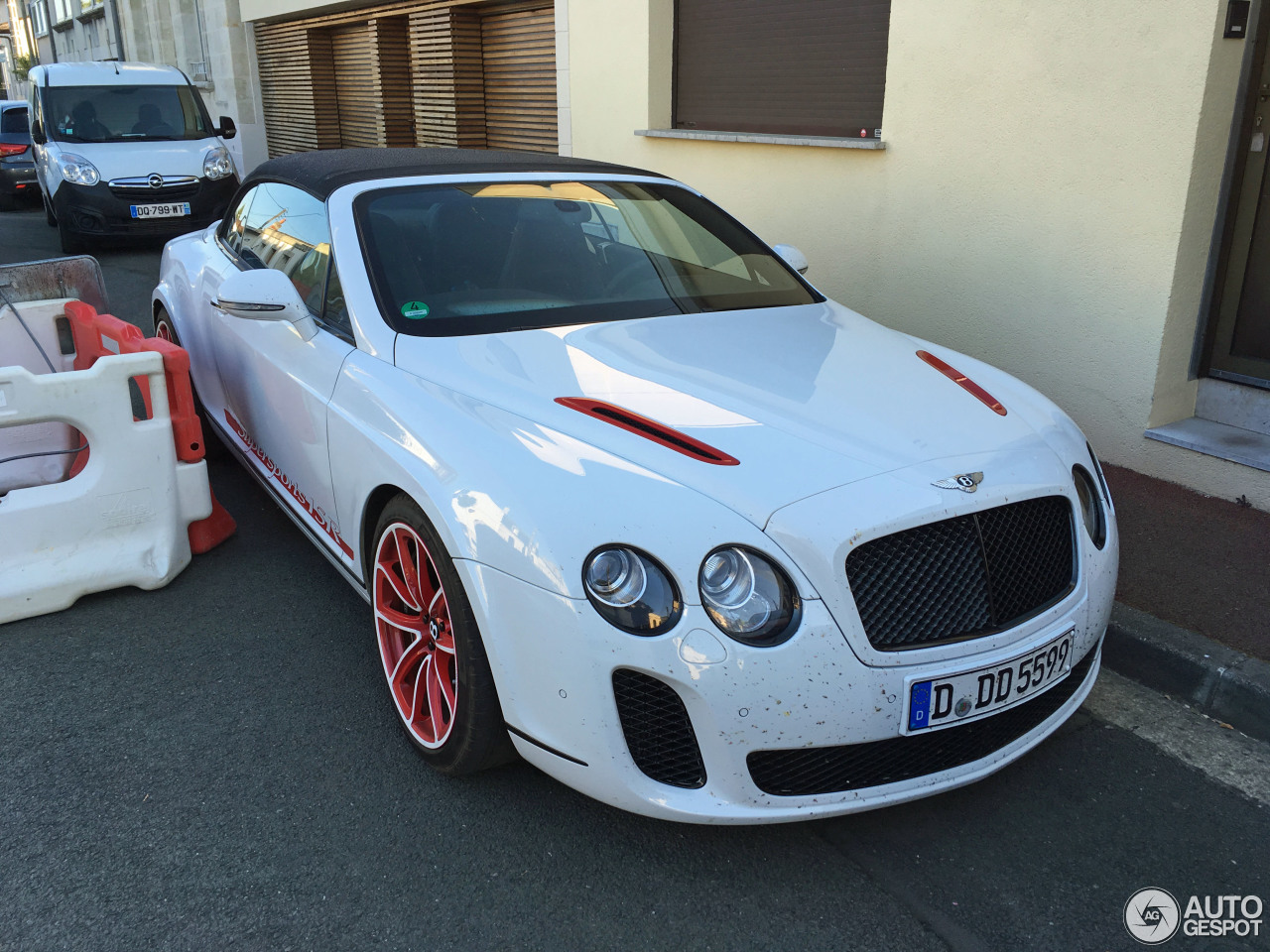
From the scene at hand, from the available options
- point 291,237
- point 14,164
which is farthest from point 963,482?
point 14,164

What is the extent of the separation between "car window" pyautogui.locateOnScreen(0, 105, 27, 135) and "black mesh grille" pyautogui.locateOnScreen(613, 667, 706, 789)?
1889 centimetres

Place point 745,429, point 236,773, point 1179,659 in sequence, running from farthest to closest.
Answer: point 1179,659
point 236,773
point 745,429

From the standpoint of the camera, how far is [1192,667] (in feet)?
10.5

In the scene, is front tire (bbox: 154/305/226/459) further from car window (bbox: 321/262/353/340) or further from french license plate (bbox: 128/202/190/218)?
french license plate (bbox: 128/202/190/218)

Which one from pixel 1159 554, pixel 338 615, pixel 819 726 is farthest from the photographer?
pixel 1159 554

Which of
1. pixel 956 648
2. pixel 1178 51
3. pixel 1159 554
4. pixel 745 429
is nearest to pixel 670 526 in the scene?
pixel 745 429

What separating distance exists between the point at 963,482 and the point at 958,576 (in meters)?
0.22

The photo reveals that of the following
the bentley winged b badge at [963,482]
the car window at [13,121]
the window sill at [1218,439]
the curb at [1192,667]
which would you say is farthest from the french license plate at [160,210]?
the bentley winged b badge at [963,482]

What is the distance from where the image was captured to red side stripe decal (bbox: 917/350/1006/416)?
2924mm

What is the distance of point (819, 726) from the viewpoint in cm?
219

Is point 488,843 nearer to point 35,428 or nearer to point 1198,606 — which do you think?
point 1198,606

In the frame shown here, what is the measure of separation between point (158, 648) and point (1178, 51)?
4682mm

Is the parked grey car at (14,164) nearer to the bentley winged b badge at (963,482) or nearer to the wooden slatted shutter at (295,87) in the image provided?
the wooden slatted shutter at (295,87)

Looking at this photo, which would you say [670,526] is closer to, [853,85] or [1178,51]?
[1178,51]
